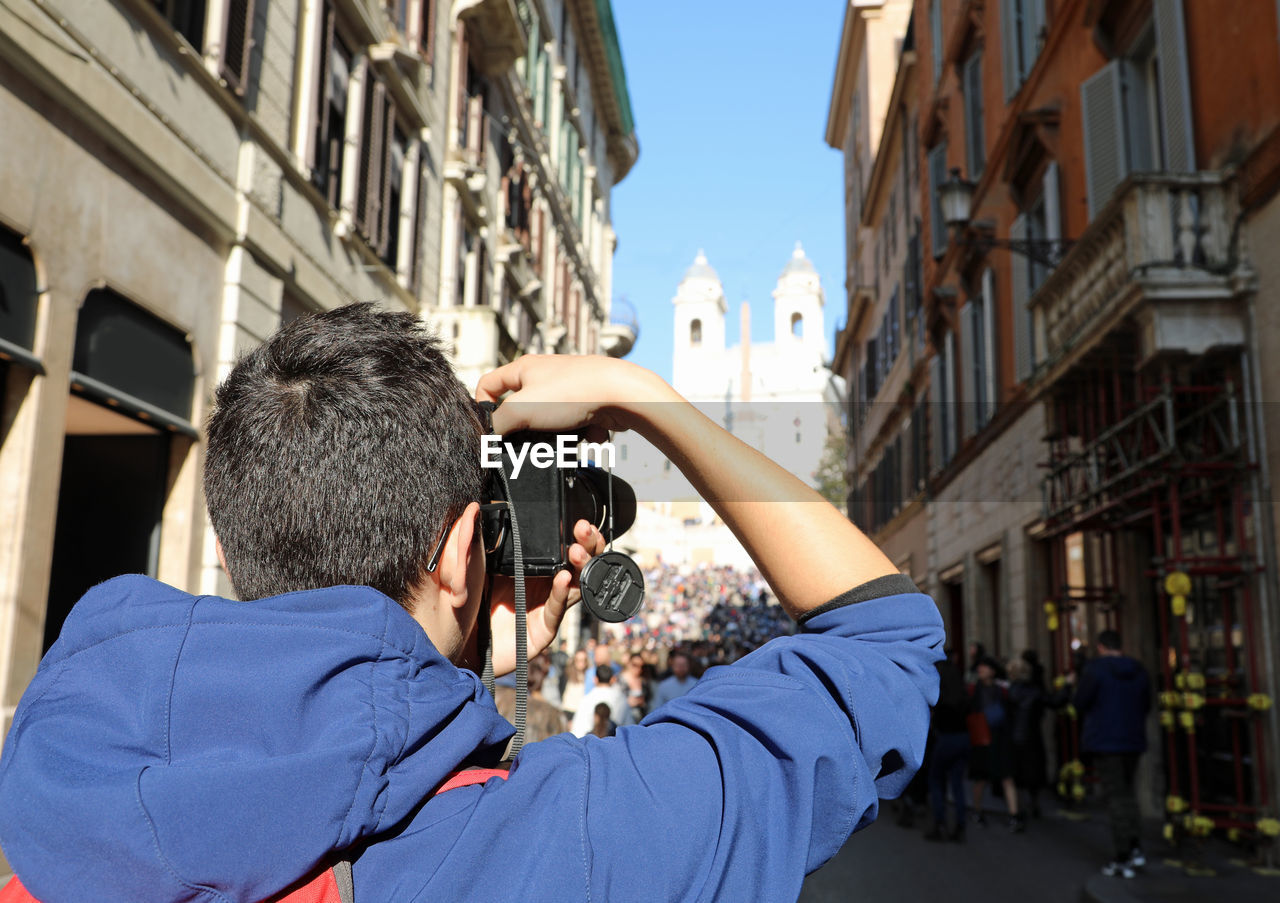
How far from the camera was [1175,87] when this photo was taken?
10.4 m

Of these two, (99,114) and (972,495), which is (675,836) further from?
(972,495)

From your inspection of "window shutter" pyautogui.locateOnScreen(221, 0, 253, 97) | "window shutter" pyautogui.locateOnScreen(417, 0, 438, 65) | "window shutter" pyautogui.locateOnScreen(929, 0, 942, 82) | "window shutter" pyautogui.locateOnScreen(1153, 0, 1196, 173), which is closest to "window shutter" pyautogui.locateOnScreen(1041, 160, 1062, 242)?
"window shutter" pyautogui.locateOnScreen(1153, 0, 1196, 173)

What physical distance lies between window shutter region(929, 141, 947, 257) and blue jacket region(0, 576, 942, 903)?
20312mm

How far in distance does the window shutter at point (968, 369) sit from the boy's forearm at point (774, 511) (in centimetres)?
1717

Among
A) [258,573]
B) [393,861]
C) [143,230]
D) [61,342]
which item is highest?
[143,230]

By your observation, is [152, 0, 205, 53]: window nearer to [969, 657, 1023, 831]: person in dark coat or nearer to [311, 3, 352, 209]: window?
[311, 3, 352, 209]: window

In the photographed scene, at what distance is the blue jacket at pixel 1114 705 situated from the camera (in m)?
8.44

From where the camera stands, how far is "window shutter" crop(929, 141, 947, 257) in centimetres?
2081

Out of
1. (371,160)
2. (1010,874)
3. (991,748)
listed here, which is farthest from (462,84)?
(1010,874)

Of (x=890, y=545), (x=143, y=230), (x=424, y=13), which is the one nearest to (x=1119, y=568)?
(x=143, y=230)

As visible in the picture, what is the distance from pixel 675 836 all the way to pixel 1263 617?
30.3 feet

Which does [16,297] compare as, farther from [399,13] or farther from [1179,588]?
[399,13]

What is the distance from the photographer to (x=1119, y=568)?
12305 mm

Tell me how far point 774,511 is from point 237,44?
966cm
